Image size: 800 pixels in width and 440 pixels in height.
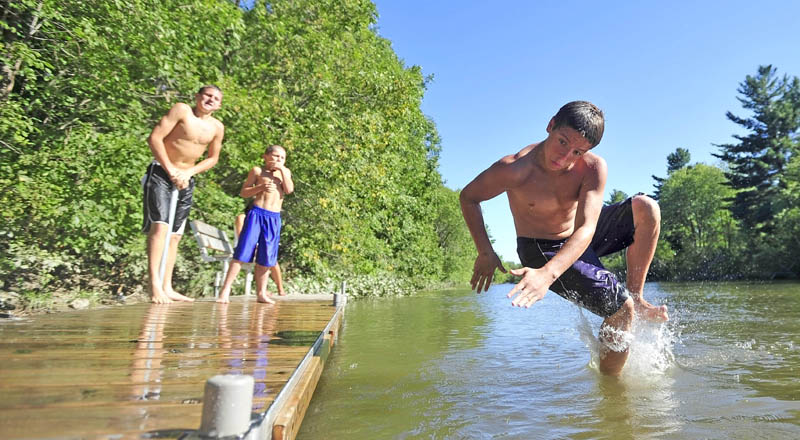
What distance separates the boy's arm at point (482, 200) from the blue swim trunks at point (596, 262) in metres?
0.63

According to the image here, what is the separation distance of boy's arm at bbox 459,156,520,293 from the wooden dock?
3.88 ft

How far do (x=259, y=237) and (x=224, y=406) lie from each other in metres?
5.06

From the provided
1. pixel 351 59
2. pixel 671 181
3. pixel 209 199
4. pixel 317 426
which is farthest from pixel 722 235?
pixel 317 426

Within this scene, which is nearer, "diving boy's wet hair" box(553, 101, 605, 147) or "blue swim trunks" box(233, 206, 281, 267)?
"diving boy's wet hair" box(553, 101, 605, 147)

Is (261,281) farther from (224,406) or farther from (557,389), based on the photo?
(224,406)

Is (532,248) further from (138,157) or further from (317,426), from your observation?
(138,157)

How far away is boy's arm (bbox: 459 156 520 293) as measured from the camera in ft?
11.2

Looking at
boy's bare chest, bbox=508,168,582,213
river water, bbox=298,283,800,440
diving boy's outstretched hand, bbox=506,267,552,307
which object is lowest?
river water, bbox=298,283,800,440

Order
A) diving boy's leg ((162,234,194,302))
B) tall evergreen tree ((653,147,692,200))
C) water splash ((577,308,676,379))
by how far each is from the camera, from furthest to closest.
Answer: tall evergreen tree ((653,147,692,200)) < diving boy's leg ((162,234,194,302)) < water splash ((577,308,676,379))

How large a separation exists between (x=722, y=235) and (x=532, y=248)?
60.8 m

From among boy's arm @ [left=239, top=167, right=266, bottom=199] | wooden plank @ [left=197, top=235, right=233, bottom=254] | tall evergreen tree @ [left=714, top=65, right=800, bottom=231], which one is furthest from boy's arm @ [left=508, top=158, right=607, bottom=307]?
tall evergreen tree @ [left=714, top=65, right=800, bottom=231]

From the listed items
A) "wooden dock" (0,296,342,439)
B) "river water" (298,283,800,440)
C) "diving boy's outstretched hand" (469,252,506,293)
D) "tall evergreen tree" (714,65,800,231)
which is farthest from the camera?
"tall evergreen tree" (714,65,800,231)

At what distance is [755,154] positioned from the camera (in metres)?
44.8

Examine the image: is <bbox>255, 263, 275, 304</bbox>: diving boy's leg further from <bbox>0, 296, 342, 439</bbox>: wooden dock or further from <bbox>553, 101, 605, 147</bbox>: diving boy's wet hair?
<bbox>553, 101, 605, 147</bbox>: diving boy's wet hair
